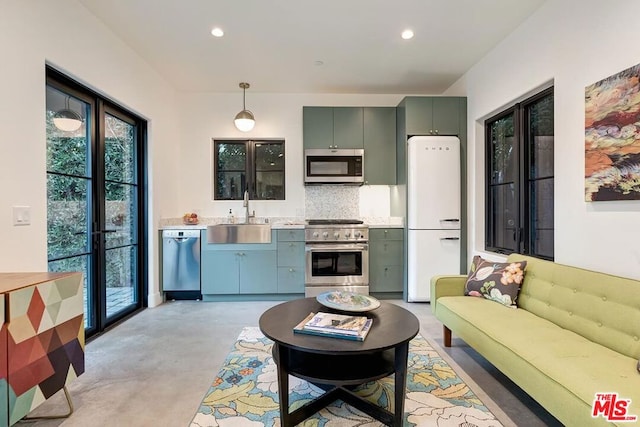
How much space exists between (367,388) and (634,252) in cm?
180

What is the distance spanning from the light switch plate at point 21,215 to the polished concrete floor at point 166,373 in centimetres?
110

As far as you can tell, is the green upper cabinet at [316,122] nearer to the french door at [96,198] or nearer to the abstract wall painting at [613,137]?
the french door at [96,198]

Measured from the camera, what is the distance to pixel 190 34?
301cm

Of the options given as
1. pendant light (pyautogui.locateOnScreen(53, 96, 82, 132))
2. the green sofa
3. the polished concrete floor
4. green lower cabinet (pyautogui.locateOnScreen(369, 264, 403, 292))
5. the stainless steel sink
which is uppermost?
pendant light (pyautogui.locateOnScreen(53, 96, 82, 132))

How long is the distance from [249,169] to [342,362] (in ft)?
11.1

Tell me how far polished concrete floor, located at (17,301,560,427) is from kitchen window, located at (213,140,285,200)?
1784mm

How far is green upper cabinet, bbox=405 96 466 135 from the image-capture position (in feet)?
12.9

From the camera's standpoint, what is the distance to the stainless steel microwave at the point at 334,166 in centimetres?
428

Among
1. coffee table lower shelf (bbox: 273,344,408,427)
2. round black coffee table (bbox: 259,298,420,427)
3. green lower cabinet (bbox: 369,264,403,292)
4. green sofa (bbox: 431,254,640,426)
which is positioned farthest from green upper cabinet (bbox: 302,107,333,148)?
coffee table lower shelf (bbox: 273,344,408,427)

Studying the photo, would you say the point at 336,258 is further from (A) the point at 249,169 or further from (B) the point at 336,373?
(B) the point at 336,373

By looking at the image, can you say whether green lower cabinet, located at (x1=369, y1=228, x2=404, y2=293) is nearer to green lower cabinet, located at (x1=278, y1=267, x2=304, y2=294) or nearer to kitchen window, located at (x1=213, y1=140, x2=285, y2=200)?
green lower cabinet, located at (x1=278, y1=267, x2=304, y2=294)

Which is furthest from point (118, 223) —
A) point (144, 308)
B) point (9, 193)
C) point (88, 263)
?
point (9, 193)

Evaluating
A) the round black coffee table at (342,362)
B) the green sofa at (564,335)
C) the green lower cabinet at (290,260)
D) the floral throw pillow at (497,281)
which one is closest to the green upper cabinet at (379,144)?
the green lower cabinet at (290,260)

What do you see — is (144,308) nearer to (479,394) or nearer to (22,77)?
(22,77)
